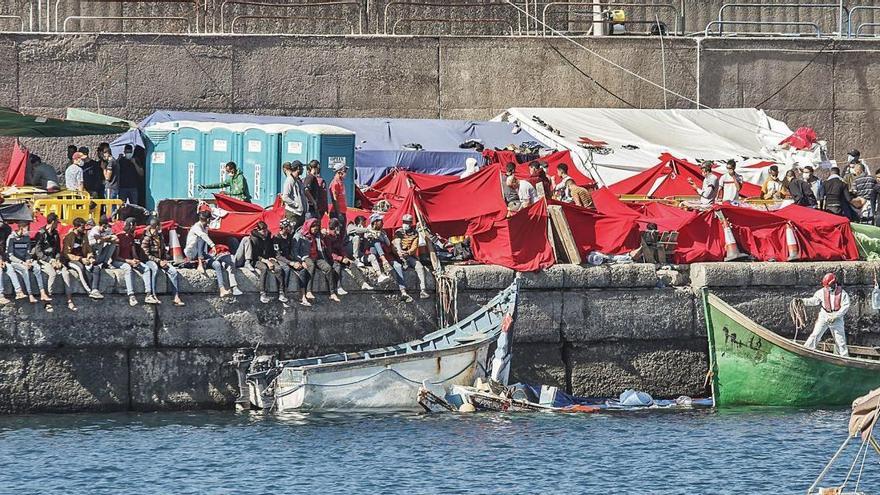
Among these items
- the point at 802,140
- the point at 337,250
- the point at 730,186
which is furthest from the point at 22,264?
the point at 802,140

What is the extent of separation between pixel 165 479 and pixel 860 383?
10054 millimetres

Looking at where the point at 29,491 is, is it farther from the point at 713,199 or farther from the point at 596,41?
the point at 596,41

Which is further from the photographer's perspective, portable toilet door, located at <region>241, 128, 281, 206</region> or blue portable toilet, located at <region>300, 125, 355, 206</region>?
portable toilet door, located at <region>241, 128, 281, 206</region>

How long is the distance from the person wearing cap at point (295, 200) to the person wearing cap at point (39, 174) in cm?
448

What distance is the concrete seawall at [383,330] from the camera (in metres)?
23.4

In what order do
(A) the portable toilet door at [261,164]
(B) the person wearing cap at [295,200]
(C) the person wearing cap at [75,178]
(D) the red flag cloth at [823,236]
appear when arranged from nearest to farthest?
(B) the person wearing cap at [295,200] < (D) the red flag cloth at [823,236] < (C) the person wearing cap at [75,178] < (A) the portable toilet door at [261,164]

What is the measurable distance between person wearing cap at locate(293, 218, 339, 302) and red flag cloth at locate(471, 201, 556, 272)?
226 cm

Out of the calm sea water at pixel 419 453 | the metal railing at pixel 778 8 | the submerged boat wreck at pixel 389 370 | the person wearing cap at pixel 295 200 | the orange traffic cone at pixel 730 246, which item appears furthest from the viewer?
the metal railing at pixel 778 8

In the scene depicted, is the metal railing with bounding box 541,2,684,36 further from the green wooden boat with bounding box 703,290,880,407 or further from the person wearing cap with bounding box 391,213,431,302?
the green wooden boat with bounding box 703,290,880,407

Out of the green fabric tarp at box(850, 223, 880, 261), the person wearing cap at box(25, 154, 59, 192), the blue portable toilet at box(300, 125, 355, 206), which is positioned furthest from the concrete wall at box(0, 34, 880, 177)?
the green fabric tarp at box(850, 223, 880, 261)

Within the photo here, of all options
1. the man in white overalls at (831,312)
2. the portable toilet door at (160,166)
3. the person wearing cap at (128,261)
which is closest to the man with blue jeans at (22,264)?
the person wearing cap at (128,261)

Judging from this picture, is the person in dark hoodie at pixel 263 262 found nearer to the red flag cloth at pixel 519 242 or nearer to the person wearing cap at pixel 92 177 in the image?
the red flag cloth at pixel 519 242

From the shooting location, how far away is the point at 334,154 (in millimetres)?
27297

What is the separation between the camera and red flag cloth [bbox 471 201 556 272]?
25094mm
